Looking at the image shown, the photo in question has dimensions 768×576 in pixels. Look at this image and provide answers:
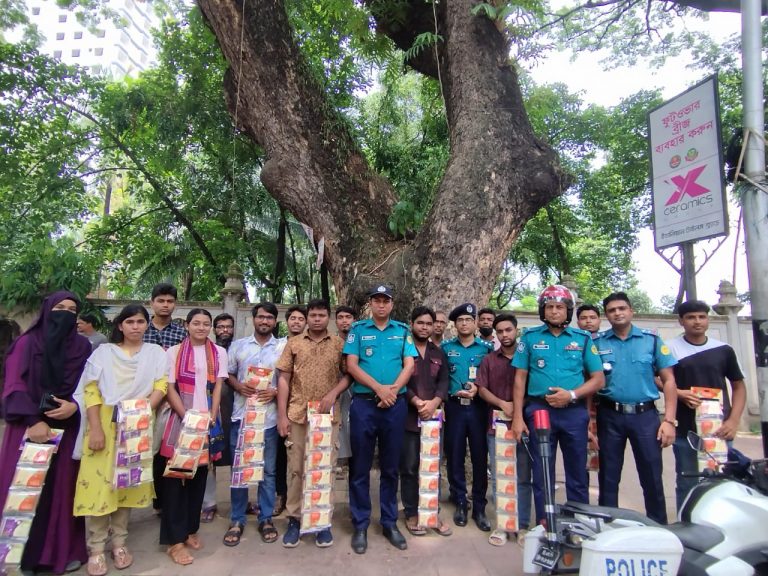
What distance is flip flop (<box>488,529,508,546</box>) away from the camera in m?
3.33

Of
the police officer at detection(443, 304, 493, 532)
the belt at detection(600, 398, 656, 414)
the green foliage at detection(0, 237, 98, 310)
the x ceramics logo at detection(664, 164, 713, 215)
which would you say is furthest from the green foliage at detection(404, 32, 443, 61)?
the green foliage at detection(0, 237, 98, 310)

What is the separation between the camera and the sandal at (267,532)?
3332 mm

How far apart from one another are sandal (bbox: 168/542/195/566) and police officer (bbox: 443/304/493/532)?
196cm

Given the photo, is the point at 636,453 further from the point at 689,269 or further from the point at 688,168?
the point at 688,168

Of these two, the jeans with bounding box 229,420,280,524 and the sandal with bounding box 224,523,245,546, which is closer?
the sandal with bounding box 224,523,245,546

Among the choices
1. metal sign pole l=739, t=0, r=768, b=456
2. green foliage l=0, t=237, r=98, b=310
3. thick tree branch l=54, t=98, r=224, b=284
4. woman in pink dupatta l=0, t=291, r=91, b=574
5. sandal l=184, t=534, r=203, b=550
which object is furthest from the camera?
thick tree branch l=54, t=98, r=224, b=284

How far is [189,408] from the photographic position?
3283 millimetres

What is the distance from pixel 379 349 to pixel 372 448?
2.40 feet

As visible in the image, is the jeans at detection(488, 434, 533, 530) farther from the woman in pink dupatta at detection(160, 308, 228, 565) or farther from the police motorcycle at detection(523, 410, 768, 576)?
the woman in pink dupatta at detection(160, 308, 228, 565)

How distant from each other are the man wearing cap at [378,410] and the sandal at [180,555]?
1.09 m

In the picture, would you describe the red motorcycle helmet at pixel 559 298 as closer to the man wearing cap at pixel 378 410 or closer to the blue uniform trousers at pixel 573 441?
the blue uniform trousers at pixel 573 441

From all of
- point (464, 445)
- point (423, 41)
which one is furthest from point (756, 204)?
point (423, 41)

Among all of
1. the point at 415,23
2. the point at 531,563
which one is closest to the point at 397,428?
the point at 531,563

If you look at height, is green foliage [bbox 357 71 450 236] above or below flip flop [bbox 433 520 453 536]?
above
